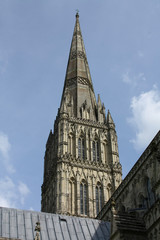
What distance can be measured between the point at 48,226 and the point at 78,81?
3203cm

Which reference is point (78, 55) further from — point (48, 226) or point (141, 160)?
point (48, 226)

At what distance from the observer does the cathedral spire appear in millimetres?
46438

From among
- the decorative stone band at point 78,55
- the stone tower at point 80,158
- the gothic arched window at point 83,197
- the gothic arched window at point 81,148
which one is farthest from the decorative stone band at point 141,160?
the decorative stone band at point 78,55

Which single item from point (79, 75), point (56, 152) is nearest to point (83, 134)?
point (56, 152)

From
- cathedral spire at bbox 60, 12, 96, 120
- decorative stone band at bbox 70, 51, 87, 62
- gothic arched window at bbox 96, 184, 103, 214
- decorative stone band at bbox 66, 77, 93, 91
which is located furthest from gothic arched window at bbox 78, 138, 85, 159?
decorative stone band at bbox 70, 51, 87, 62

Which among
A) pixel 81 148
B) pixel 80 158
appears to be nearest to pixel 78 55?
pixel 81 148

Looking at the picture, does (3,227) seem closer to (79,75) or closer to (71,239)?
(71,239)

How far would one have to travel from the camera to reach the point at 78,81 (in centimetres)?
5022

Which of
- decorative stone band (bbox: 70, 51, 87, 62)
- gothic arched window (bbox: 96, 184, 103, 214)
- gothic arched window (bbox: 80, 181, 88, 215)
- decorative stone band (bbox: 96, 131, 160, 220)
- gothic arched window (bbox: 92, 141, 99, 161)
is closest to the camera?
decorative stone band (bbox: 96, 131, 160, 220)

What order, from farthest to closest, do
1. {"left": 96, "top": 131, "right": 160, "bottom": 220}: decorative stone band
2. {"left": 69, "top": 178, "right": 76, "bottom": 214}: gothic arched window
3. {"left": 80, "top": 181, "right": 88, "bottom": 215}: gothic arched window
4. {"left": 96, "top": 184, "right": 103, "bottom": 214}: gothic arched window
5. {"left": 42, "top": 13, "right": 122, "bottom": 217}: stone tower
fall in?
{"left": 96, "top": 184, "right": 103, "bottom": 214}: gothic arched window < {"left": 42, "top": 13, "right": 122, "bottom": 217}: stone tower < {"left": 80, "top": 181, "right": 88, "bottom": 215}: gothic arched window < {"left": 69, "top": 178, "right": 76, "bottom": 214}: gothic arched window < {"left": 96, "top": 131, "right": 160, "bottom": 220}: decorative stone band

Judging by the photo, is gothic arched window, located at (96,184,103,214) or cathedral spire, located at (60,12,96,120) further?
cathedral spire, located at (60,12,96,120)

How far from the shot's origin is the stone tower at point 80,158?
37.0 metres

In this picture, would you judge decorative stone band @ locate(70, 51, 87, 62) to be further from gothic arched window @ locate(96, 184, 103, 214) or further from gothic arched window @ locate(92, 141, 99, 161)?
gothic arched window @ locate(96, 184, 103, 214)

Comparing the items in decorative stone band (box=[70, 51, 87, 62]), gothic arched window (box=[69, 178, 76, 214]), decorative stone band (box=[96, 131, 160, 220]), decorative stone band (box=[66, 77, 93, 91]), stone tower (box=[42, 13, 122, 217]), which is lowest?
decorative stone band (box=[96, 131, 160, 220])
